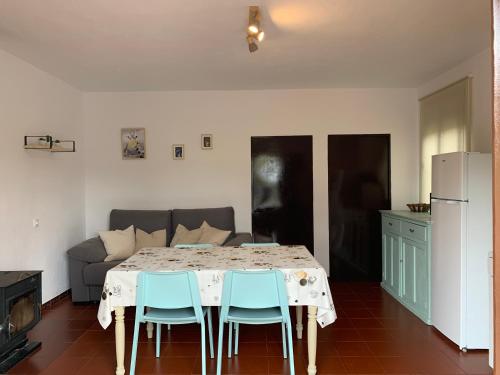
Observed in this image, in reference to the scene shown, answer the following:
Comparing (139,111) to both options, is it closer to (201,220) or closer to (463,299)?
(201,220)

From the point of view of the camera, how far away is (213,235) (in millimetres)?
4422

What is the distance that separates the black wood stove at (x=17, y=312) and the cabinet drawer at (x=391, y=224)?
3.49m

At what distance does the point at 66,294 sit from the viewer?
14.4ft

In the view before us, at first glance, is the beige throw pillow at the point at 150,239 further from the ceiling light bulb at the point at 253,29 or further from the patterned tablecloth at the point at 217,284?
the ceiling light bulb at the point at 253,29

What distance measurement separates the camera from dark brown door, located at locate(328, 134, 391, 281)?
495cm

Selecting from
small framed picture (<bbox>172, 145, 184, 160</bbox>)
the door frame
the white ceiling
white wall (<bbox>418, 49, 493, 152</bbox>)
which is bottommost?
the door frame

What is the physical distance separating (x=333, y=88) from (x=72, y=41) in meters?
3.13

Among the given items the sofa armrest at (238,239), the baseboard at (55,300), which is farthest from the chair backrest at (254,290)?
the baseboard at (55,300)

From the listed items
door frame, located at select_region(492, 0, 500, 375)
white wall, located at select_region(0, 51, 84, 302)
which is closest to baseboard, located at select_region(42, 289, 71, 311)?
white wall, located at select_region(0, 51, 84, 302)

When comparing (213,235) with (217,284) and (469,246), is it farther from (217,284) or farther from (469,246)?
(469,246)

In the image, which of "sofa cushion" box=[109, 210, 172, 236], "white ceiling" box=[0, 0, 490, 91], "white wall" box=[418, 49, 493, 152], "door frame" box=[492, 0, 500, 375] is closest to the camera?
"door frame" box=[492, 0, 500, 375]

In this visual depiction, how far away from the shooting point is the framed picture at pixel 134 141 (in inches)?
196

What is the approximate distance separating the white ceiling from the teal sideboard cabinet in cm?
161

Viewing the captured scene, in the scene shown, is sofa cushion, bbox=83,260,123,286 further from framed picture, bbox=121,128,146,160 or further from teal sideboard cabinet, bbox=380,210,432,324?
teal sideboard cabinet, bbox=380,210,432,324
